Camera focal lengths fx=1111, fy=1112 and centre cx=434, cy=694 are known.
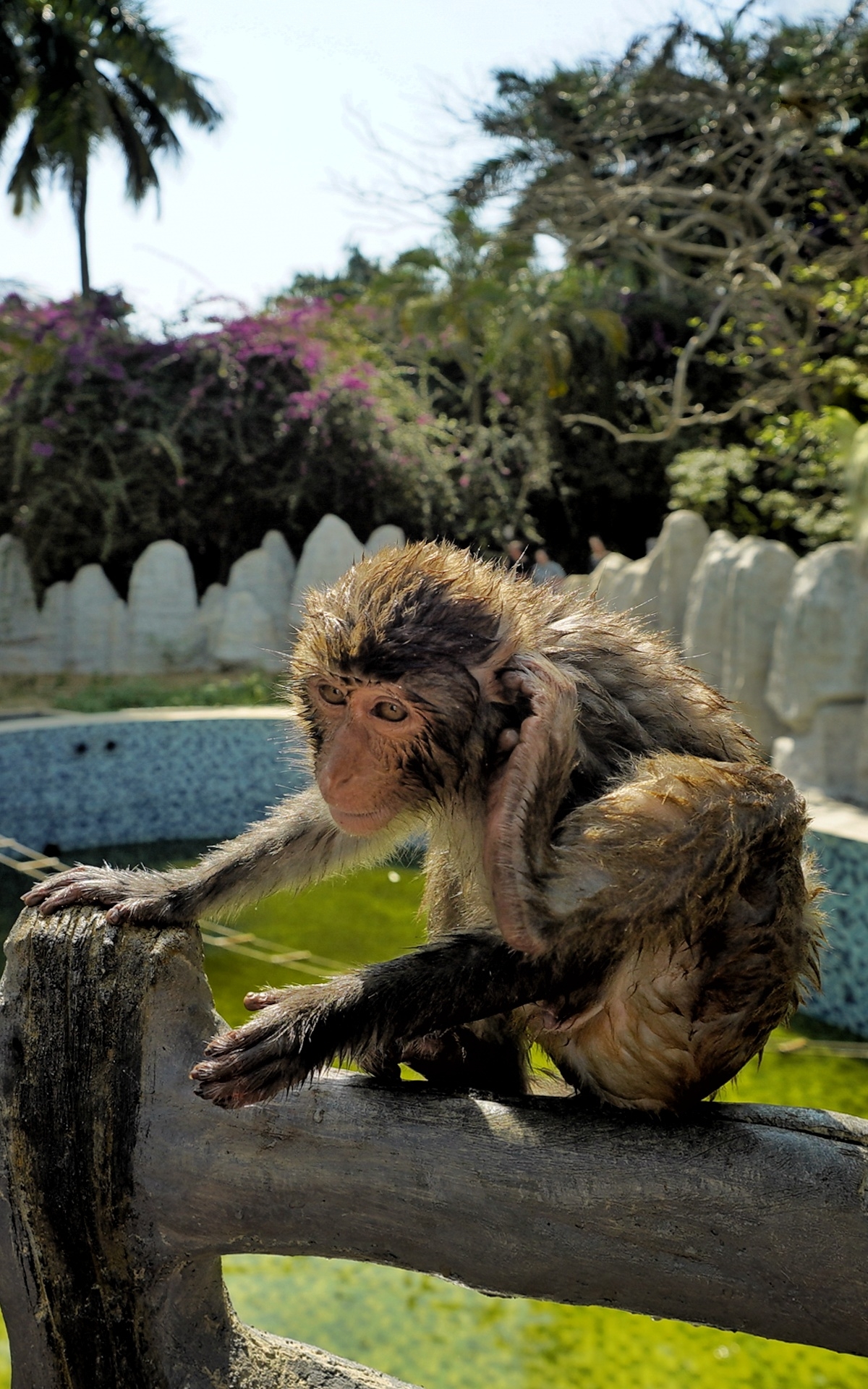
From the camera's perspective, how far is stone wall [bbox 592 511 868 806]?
668 centimetres

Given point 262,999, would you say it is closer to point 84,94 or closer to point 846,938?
point 846,938

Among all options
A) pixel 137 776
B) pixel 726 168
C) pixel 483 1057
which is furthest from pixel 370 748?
pixel 726 168

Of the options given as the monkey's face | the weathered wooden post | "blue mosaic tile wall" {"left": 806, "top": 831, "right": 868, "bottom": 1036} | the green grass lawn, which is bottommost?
the green grass lawn

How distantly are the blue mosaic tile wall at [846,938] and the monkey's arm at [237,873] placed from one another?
12.3 feet

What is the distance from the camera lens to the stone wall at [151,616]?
1212 cm

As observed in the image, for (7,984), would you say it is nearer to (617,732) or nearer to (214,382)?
(617,732)

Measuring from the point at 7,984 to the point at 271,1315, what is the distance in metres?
2.13

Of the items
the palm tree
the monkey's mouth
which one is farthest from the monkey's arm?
the palm tree

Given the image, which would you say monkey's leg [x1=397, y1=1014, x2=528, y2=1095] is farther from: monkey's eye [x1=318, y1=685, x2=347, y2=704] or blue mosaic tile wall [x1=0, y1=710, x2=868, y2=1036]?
blue mosaic tile wall [x1=0, y1=710, x2=868, y2=1036]

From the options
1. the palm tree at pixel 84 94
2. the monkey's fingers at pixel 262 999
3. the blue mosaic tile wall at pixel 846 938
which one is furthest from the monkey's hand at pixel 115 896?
the palm tree at pixel 84 94

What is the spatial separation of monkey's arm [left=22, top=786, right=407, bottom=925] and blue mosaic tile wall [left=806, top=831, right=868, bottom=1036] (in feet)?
12.3

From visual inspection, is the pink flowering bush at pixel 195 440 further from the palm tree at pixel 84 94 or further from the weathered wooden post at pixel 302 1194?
the weathered wooden post at pixel 302 1194

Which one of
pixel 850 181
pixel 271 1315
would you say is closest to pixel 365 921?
pixel 271 1315

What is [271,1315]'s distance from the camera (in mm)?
3258
